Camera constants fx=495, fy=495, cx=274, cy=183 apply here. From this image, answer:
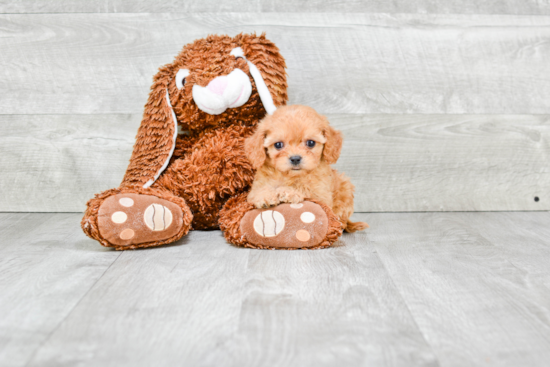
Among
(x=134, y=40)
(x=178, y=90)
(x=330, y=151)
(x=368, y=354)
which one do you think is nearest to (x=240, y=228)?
(x=330, y=151)

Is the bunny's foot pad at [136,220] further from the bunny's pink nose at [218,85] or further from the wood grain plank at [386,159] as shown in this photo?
the wood grain plank at [386,159]

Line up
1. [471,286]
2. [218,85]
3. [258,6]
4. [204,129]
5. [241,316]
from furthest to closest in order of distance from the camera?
[258,6]
[204,129]
[218,85]
[471,286]
[241,316]

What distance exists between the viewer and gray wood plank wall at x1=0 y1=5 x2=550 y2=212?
60.7 inches

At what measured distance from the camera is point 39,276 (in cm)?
97

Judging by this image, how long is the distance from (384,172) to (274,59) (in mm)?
573

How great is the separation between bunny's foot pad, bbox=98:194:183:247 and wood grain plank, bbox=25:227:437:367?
5 cm

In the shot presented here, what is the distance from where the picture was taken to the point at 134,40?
154 centimetres

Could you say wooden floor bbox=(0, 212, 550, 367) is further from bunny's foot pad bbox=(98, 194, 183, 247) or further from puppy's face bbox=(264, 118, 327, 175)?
puppy's face bbox=(264, 118, 327, 175)

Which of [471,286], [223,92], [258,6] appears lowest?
[471,286]

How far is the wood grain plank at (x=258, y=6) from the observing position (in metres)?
1.54

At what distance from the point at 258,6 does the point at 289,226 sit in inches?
31.1

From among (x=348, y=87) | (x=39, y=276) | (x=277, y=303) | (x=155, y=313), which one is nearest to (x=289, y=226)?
(x=277, y=303)

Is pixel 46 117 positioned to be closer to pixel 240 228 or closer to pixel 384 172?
pixel 240 228

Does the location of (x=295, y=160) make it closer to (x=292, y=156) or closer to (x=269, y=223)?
(x=292, y=156)
